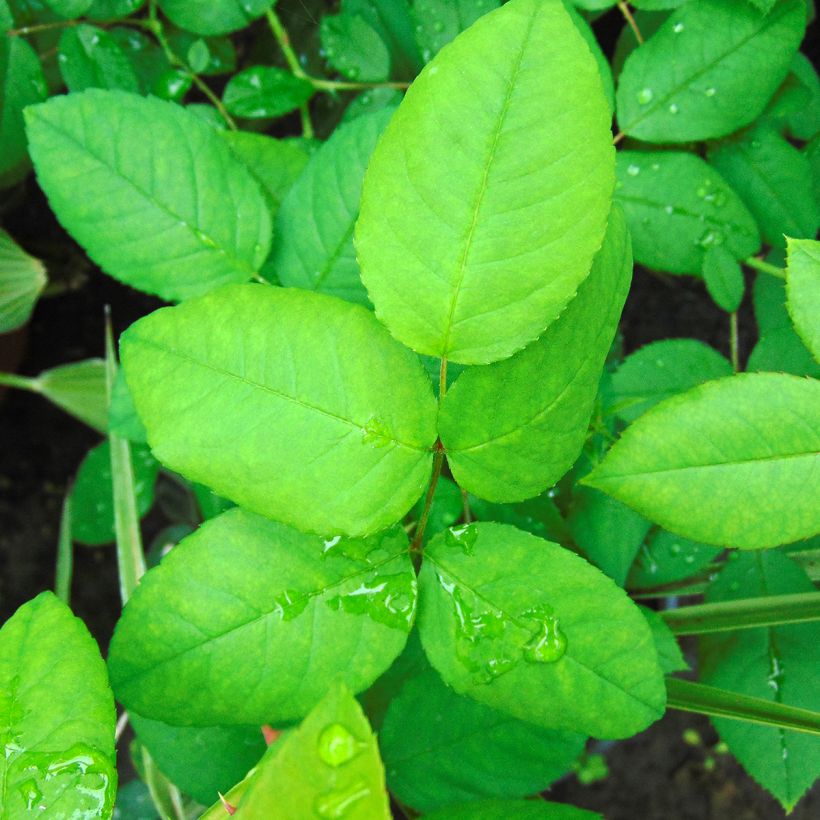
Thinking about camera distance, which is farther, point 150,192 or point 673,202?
point 673,202

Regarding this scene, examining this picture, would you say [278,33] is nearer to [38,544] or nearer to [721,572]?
[721,572]

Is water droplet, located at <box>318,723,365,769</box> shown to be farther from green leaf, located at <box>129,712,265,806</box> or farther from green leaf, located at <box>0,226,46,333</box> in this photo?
green leaf, located at <box>0,226,46,333</box>

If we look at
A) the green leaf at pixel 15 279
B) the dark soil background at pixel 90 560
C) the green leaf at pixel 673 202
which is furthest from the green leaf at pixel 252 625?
the dark soil background at pixel 90 560

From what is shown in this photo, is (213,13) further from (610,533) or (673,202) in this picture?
(610,533)

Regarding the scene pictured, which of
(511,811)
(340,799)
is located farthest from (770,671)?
(340,799)

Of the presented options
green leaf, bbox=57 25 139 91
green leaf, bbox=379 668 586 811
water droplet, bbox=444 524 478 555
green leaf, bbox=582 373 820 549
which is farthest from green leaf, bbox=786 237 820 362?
green leaf, bbox=57 25 139 91

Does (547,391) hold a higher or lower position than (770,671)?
higher
